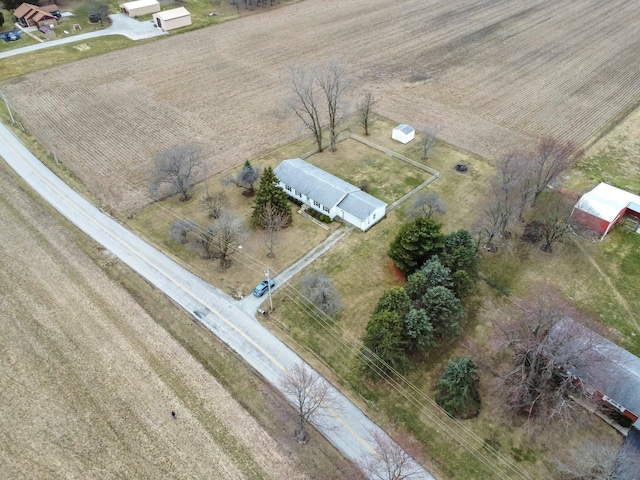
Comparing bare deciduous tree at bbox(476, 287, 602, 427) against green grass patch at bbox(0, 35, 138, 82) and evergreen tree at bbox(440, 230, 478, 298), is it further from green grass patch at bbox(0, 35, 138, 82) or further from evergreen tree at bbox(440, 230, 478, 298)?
green grass patch at bbox(0, 35, 138, 82)

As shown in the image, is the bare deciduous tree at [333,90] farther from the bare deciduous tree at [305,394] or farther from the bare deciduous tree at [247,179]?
the bare deciduous tree at [305,394]

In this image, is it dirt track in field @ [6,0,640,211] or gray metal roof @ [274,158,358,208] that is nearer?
gray metal roof @ [274,158,358,208]

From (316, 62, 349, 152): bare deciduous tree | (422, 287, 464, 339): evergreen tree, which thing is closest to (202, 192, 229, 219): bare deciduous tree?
(316, 62, 349, 152): bare deciduous tree

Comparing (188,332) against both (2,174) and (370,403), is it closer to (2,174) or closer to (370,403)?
(370,403)

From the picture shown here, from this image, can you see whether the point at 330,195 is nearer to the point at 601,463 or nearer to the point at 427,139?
the point at 427,139

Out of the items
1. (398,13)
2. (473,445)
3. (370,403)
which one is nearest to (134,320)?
(370,403)

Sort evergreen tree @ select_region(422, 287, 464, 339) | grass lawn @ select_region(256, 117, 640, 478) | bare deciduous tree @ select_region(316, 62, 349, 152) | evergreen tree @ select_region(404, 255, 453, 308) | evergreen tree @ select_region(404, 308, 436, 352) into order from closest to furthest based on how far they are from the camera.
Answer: grass lawn @ select_region(256, 117, 640, 478)
evergreen tree @ select_region(404, 308, 436, 352)
evergreen tree @ select_region(422, 287, 464, 339)
evergreen tree @ select_region(404, 255, 453, 308)
bare deciduous tree @ select_region(316, 62, 349, 152)
